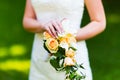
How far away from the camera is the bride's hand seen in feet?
6.84

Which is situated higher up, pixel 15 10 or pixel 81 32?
pixel 15 10

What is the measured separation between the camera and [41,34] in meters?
2.33

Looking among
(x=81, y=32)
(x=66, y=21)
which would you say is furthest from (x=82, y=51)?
(x=66, y=21)

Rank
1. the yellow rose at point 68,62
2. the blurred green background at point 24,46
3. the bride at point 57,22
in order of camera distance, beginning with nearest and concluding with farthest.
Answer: the yellow rose at point 68,62 → the bride at point 57,22 → the blurred green background at point 24,46

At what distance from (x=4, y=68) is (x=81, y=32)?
5.37ft

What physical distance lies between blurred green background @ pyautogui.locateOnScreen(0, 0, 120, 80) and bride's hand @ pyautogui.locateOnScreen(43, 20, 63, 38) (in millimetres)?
1624

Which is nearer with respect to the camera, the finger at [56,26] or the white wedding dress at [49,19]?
the finger at [56,26]

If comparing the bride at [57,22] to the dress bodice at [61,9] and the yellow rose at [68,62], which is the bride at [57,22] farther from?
the yellow rose at [68,62]

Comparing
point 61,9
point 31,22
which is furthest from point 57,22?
point 31,22

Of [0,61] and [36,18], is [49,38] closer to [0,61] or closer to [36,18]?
[36,18]

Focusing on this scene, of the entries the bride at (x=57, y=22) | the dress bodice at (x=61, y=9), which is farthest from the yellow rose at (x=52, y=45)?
the dress bodice at (x=61, y=9)

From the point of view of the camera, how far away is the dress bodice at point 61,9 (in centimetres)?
225

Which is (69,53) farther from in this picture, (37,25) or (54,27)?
(37,25)

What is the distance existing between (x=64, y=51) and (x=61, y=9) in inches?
11.5
